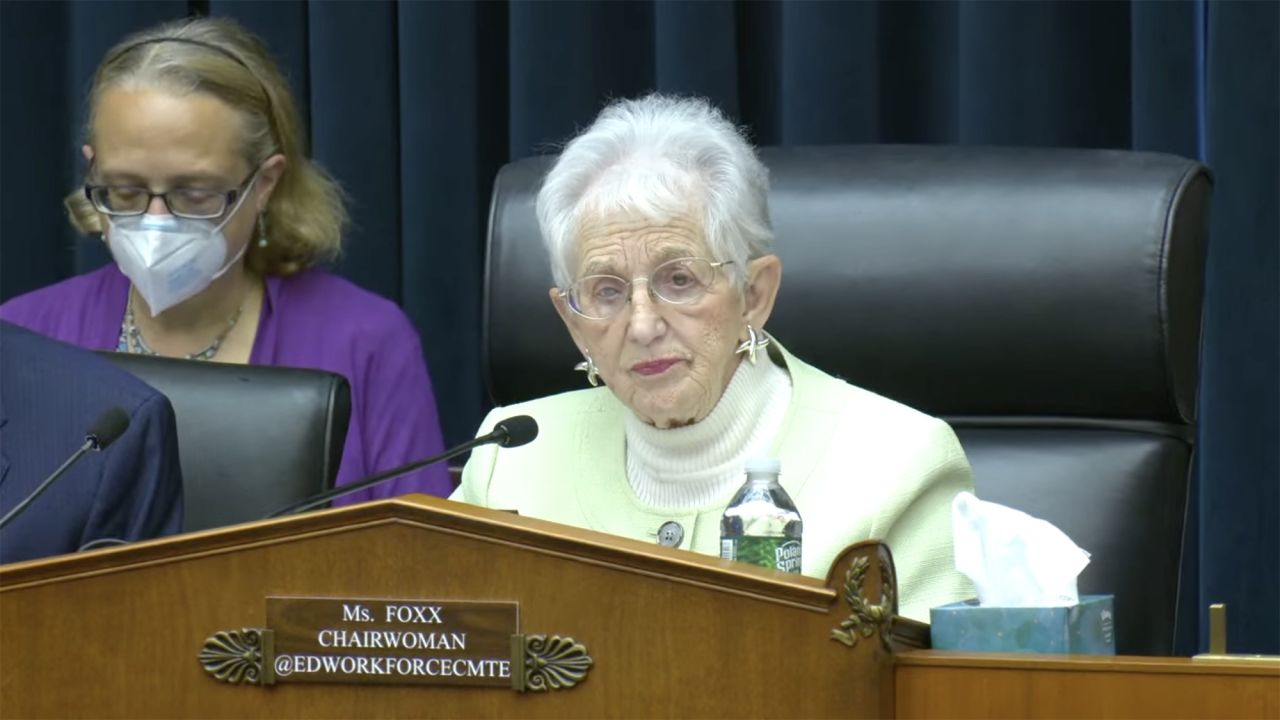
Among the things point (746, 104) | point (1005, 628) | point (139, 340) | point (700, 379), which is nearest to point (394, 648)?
point (1005, 628)

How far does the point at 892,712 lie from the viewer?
3.50 feet

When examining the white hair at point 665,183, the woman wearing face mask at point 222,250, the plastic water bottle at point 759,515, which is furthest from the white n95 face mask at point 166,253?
the plastic water bottle at point 759,515

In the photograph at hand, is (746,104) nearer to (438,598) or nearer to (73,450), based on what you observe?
(73,450)

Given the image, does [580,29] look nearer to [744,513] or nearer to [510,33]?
[510,33]

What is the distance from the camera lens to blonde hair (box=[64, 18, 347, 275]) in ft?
8.05

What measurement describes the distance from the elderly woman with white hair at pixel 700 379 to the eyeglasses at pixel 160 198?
720 mm

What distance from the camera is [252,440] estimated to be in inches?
78.3

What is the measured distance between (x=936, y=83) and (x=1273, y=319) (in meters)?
0.61

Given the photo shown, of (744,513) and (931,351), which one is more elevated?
(931,351)

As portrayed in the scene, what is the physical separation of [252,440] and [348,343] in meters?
0.49

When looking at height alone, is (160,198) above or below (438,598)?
above

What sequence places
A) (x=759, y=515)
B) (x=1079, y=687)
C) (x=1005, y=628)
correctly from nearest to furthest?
(x=1079, y=687)
(x=1005, y=628)
(x=759, y=515)

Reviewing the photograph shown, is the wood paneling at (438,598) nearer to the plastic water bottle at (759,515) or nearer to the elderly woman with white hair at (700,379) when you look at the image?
the plastic water bottle at (759,515)

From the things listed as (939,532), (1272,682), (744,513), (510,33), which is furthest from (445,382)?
(1272,682)
